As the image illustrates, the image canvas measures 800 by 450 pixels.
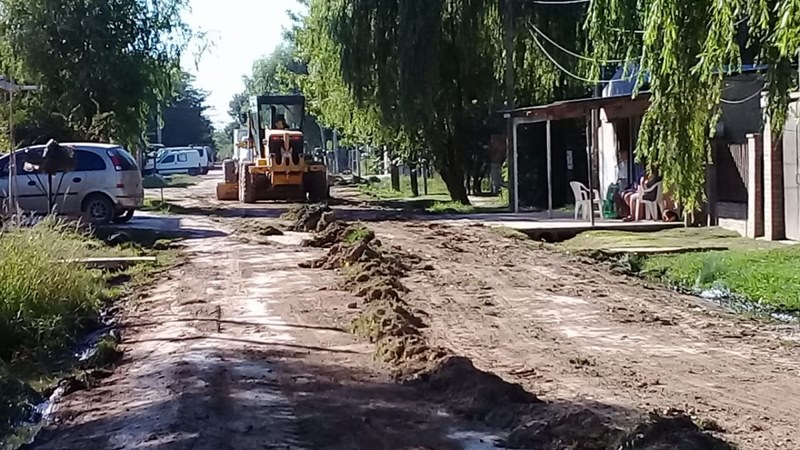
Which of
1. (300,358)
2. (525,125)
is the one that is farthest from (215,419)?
(525,125)

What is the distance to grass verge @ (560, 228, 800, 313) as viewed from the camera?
14609mm

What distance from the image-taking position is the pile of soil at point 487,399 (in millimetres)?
7121

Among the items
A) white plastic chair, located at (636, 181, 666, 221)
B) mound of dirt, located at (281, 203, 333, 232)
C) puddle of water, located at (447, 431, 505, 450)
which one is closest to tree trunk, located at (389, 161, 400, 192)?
mound of dirt, located at (281, 203, 333, 232)

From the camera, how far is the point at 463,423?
8312mm

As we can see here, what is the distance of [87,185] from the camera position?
25438 millimetres

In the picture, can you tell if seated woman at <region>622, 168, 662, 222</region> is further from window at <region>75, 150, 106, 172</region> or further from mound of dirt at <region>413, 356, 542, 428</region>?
mound of dirt at <region>413, 356, 542, 428</region>

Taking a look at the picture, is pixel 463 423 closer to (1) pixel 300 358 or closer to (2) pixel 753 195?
(1) pixel 300 358

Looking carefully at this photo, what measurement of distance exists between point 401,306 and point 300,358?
119 inches

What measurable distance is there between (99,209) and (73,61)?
1019 centimetres

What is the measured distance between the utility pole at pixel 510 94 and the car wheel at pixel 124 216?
9.85 m

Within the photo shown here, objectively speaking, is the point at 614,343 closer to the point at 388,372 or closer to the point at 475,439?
the point at 388,372

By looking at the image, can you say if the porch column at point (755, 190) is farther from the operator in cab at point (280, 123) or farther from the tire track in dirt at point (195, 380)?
the operator in cab at point (280, 123)

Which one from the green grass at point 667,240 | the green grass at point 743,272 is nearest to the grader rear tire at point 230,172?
the green grass at point 667,240

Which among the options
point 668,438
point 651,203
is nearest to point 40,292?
point 668,438
